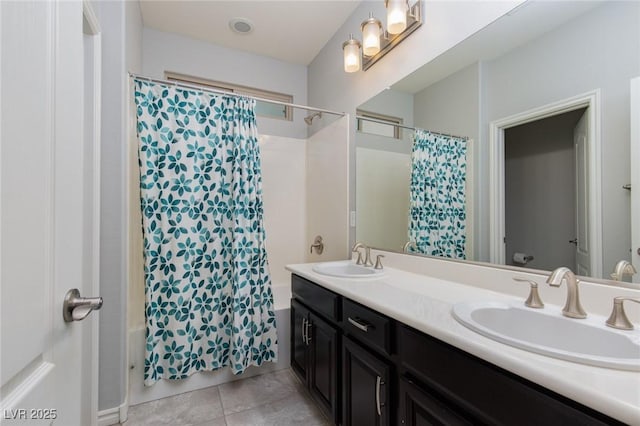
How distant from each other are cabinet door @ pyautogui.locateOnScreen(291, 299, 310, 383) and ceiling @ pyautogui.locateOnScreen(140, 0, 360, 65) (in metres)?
2.12

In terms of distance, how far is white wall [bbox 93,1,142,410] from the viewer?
1.55m

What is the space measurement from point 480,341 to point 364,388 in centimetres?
64

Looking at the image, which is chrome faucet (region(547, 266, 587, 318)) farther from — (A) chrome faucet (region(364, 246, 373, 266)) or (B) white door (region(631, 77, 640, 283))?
(A) chrome faucet (region(364, 246, 373, 266))

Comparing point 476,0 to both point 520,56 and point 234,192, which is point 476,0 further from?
point 234,192

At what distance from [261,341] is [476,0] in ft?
7.47

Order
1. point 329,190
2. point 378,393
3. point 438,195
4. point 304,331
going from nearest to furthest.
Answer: point 378,393 < point 438,195 < point 304,331 < point 329,190

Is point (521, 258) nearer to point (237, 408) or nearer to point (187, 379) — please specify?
point (237, 408)

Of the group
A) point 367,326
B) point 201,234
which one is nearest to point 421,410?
point 367,326

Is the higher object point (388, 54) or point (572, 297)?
point (388, 54)

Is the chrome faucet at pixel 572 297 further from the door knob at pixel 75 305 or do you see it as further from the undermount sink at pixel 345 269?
the door knob at pixel 75 305

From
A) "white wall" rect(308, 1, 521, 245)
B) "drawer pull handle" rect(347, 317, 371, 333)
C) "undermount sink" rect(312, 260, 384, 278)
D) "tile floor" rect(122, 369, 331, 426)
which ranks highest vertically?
"white wall" rect(308, 1, 521, 245)

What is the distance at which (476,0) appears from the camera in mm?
1332

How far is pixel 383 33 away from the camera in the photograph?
6.10 feet

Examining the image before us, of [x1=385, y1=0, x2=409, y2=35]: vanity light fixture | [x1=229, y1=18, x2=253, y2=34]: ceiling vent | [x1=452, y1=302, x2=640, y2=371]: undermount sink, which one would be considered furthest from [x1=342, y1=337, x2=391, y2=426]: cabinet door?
[x1=229, y1=18, x2=253, y2=34]: ceiling vent
